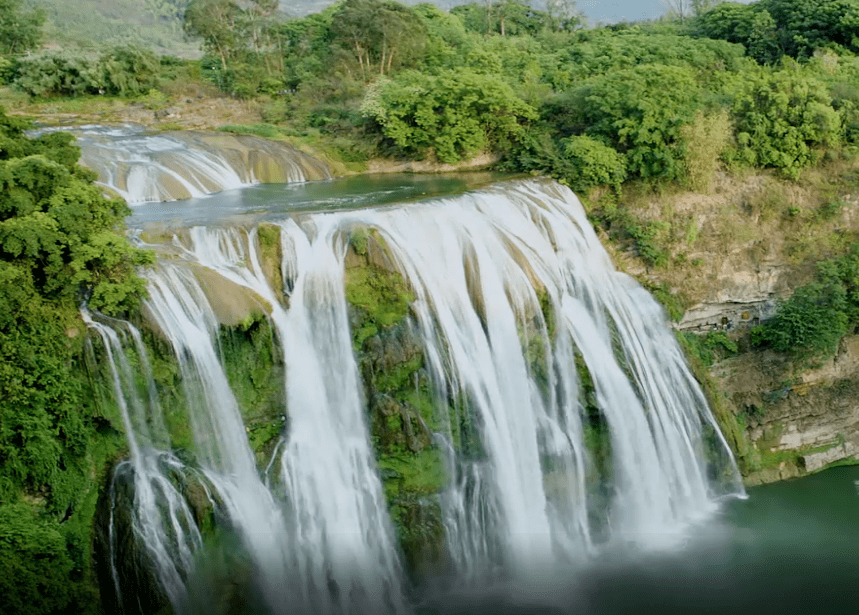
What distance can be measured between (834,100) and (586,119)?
6.30m

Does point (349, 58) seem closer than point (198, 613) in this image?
No

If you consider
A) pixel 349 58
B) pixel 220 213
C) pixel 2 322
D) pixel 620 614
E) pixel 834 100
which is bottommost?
pixel 620 614

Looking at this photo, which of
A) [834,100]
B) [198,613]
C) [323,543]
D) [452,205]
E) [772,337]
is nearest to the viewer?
[198,613]

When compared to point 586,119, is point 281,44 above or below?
above

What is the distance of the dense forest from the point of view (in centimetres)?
923

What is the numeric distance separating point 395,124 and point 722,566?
14088 mm

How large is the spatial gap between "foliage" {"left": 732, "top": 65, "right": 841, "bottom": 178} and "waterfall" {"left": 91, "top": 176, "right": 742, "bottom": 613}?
591 centimetres

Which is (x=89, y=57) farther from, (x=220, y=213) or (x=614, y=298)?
(x=614, y=298)

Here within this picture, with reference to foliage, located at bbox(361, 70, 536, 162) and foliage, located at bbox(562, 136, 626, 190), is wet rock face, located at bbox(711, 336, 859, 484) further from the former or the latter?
foliage, located at bbox(361, 70, 536, 162)

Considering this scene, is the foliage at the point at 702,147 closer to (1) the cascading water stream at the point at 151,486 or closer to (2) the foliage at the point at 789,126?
(2) the foliage at the point at 789,126

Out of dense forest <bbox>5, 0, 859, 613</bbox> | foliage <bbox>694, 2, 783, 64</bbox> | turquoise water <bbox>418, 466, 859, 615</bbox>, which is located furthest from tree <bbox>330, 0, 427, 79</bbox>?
turquoise water <bbox>418, 466, 859, 615</bbox>

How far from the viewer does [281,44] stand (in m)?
29.5

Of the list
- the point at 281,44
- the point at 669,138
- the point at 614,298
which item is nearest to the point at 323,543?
the point at 614,298

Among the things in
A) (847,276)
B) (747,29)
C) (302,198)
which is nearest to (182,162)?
(302,198)
